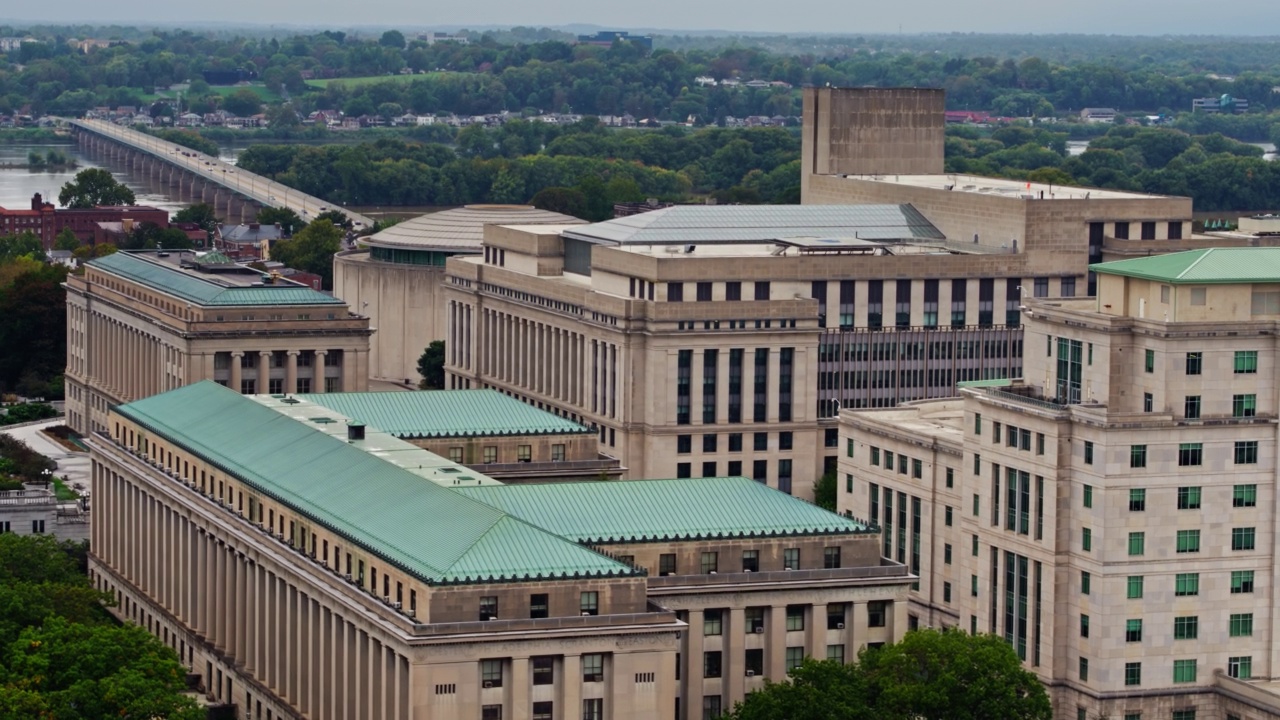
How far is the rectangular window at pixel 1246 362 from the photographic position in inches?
5571

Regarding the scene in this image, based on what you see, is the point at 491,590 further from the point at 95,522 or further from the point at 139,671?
the point at 95,522

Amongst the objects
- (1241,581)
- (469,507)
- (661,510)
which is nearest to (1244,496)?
(1241,581)

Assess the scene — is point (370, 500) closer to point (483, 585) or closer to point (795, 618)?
point (483, 585)


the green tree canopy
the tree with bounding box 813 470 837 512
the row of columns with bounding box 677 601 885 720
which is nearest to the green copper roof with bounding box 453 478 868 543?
the row of columns with bounding box 677 601 885 720

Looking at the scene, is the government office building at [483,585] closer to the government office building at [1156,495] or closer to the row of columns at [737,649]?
the row of columns at [737,649]

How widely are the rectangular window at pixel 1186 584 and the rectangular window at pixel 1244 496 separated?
12.4ft

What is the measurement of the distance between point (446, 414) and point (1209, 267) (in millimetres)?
48649

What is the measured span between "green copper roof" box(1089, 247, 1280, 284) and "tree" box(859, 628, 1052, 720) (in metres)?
19.3

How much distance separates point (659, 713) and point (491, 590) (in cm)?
891

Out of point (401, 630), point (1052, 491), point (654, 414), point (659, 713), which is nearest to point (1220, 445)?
point (1052, 491)

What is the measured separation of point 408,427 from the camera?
563ft

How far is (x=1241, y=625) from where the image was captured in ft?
471

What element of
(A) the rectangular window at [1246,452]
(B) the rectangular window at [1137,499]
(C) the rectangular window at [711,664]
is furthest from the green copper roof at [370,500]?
(A) the rectangular window at [1246,452]

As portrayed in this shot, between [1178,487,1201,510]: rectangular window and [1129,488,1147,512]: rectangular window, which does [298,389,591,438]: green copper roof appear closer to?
[1129,488,1147,512]: rectangular window
